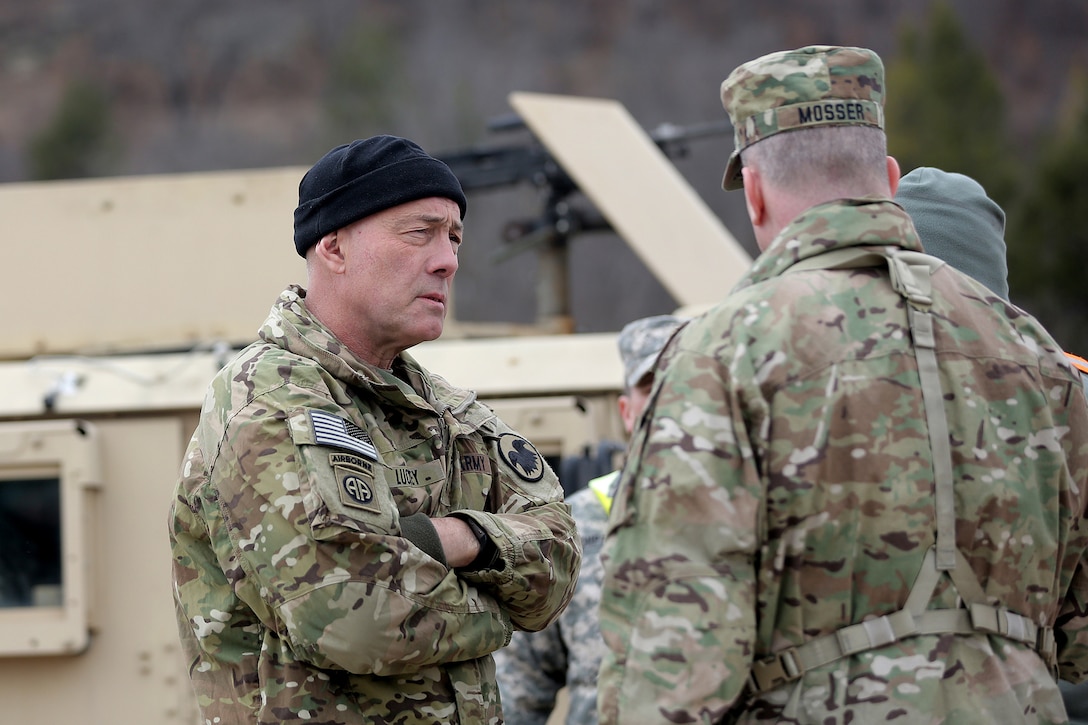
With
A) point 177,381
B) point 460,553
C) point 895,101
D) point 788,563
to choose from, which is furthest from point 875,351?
point 895,101

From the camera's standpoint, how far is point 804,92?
1853 mm

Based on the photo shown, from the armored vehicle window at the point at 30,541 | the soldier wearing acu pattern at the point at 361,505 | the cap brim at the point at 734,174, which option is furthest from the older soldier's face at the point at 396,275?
the armored vehicle window at the point at 30,541

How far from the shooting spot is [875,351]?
1.79 metres

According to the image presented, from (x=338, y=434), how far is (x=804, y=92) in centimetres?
84

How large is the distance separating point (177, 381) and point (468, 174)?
3662mm

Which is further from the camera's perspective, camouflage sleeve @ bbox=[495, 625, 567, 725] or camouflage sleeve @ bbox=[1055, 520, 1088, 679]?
camouflage sleeve @ bbox=[495, 625, 567, 725]

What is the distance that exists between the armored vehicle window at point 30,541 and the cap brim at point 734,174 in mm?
2816

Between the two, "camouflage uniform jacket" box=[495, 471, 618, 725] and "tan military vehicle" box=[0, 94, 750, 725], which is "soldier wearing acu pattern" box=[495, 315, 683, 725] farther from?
"tan military vehicle" box=[0, 94, 750, 725]

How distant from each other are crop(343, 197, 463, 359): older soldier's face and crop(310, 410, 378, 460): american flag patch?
0.22m

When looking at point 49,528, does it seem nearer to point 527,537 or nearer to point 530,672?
point 530,672

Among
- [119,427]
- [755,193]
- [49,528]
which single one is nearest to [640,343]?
[755,193]

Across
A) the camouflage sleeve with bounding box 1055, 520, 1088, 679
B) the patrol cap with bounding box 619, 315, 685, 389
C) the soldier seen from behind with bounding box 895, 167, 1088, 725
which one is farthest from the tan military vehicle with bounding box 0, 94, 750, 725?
the camouflage sleeve with bounding box 1055, 520, 1088, 679

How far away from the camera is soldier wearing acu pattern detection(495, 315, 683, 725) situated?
320cm

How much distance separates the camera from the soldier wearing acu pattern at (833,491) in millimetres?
1703
